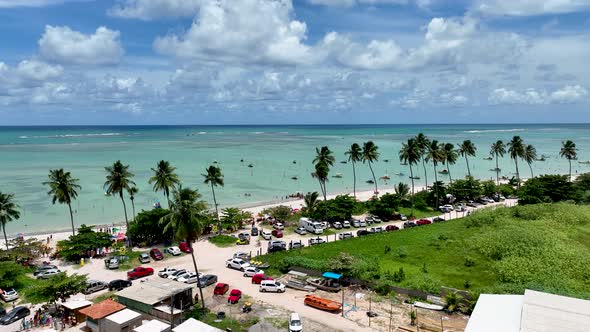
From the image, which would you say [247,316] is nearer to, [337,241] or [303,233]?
[337,241]

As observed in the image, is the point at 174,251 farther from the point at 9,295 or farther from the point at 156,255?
the point at 9,295

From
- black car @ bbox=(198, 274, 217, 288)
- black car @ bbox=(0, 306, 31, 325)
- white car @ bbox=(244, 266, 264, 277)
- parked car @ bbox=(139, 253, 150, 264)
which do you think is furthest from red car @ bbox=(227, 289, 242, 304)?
black car @ bbox=(0, 306, 31, 325)

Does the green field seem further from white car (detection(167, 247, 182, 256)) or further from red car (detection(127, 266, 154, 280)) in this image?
red car (detection(127, 266, 154, 280))

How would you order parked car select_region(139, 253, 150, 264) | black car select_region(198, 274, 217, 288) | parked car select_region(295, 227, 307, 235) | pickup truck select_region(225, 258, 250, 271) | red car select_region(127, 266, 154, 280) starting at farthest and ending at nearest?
parked car select_region(295, 227, 307, 235), parked car select_region(139, 253, 150, 264), pickup truck select_region(225, 258, 250, 271), red car select_region(127, 266, 154, 280), black car select_region(198, 274, 217, 288)

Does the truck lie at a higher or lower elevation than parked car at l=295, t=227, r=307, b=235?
higher

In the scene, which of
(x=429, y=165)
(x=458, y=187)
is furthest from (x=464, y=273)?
(x=429, y=165)

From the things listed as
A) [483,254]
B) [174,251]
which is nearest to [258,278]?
[174,251]
